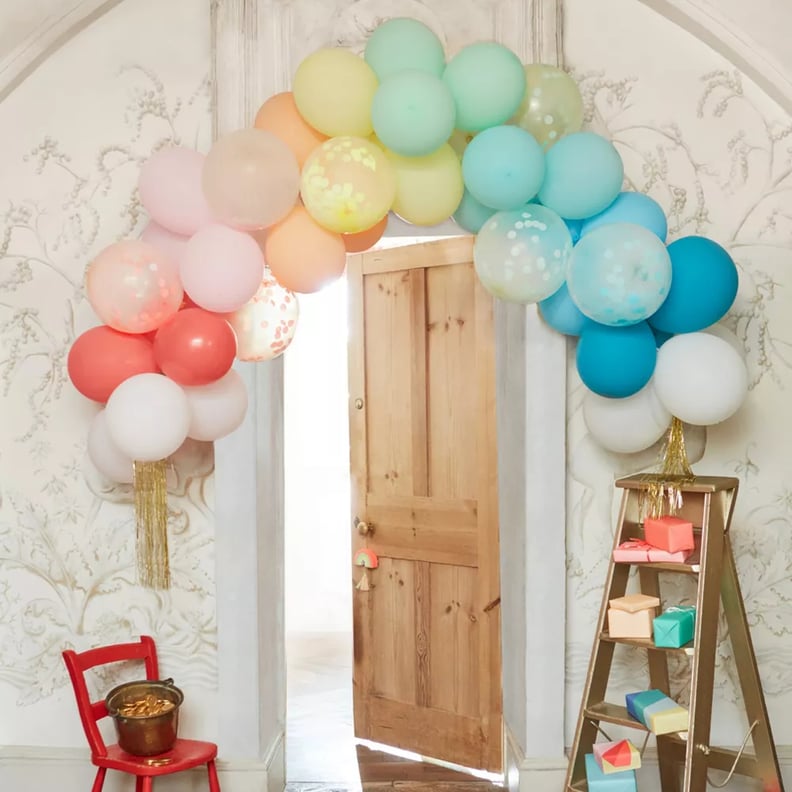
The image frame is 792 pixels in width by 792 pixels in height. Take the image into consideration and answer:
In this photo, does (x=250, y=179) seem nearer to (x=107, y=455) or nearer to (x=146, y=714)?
(x=107, y=455)

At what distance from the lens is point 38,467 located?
3172 millimetres

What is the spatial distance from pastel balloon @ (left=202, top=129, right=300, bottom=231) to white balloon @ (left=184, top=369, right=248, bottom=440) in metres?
0.44

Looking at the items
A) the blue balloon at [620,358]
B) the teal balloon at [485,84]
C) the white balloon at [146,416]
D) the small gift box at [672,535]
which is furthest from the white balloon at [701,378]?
the white balloon at [146,416]

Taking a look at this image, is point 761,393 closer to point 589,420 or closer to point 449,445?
point 589,420

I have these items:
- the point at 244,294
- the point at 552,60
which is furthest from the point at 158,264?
the point at 552,60

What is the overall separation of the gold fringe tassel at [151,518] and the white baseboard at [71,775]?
2.81ft

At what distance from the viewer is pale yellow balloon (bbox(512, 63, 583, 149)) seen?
2.57m

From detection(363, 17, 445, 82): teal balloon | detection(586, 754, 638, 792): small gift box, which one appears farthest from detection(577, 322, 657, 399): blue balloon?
detection(586, 754, 638, 792): small gift box

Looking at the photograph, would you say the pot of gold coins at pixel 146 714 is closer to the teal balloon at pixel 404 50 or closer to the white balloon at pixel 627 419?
the white balloon at pixel 627 419

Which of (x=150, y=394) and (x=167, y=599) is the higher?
(x=150, y=394)

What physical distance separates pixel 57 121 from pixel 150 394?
124 cm

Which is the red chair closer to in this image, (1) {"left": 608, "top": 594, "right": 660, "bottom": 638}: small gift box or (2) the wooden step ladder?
(2) the wooden step ladder


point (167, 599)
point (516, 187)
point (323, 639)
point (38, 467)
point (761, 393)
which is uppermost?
point (516, 187)

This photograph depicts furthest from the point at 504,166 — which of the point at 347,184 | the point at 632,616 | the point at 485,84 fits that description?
the point at 632,616
